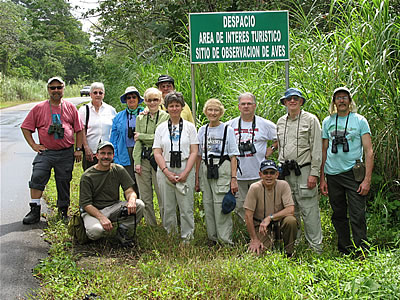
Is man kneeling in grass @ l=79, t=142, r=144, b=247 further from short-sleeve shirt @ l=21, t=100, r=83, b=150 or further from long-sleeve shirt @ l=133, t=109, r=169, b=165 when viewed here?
short-sleeve shirt @ l=21, t=100, r=83, b=150

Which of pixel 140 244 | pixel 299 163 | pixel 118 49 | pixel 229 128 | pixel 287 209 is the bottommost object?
pixel 140 244

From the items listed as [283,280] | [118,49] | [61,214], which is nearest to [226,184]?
[283,280]

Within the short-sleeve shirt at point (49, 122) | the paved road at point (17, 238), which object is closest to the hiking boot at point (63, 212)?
the paved road at point (17, 238)

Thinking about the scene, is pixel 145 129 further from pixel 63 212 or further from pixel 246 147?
pixel 63 212

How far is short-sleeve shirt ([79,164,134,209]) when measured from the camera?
5422 millimetres

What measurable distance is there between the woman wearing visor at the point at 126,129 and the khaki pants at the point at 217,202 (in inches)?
47.1

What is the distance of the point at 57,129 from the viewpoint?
6.20 m

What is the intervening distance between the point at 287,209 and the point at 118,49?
16.3m

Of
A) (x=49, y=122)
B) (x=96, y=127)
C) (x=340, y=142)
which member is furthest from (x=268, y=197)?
(x=49, y=122)

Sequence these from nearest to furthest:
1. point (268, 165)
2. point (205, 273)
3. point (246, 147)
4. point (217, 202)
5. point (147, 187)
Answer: point (205, 273), point (268, 165), point (217, 202), point (246, 147), point (147, 187)

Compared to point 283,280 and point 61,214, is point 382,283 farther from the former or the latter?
point 61,214

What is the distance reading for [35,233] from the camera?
229 inches

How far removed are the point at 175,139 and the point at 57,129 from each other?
1.80m

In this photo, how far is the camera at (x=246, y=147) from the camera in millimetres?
5516
